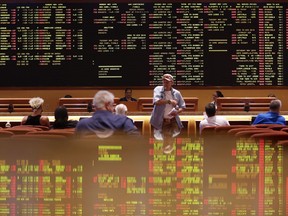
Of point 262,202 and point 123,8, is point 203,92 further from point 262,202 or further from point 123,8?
point 262,202

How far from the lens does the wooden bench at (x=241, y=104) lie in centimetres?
935

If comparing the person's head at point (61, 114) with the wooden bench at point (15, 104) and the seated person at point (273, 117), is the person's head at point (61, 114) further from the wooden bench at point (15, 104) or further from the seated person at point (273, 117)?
the wooden bench at point (15, 104)

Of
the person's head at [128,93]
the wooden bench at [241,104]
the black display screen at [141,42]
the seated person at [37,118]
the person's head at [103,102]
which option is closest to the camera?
the person's head at [103,102]

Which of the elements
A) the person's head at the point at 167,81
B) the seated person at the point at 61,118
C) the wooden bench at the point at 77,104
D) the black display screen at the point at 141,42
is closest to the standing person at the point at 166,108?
the person's head at the point at 167,81

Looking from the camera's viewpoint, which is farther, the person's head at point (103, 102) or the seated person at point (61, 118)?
the seated person at point (61, 118)

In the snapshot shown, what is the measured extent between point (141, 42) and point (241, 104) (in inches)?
108

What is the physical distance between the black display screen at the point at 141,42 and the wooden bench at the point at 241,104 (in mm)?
1583

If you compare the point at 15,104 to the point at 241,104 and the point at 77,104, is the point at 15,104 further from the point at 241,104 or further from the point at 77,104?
the point at 241,104

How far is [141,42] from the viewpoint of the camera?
11156 millimetres

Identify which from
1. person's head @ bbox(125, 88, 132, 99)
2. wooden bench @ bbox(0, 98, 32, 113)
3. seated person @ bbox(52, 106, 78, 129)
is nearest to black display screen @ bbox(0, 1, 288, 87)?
person's head @ bbox(125, 88, 132, 99)

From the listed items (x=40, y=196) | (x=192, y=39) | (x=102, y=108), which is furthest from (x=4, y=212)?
(x=192, y=39)

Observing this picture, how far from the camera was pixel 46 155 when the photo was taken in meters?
0.95

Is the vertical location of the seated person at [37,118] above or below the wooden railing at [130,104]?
below

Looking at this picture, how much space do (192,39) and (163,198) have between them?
1035 centimetres
